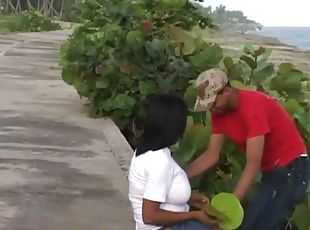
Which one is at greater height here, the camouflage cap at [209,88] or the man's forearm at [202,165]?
the camouflage cap at [209,88]

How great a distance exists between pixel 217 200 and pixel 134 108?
222 inches

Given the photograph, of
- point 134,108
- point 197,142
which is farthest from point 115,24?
point 197,142

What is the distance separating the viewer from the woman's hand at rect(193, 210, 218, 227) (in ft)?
13.0

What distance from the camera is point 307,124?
554 centimetres

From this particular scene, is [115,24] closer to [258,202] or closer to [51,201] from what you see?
[51,201]

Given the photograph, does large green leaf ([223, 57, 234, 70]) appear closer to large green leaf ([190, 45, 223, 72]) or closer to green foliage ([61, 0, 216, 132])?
large green leaf ([190, 45, 223, 72])

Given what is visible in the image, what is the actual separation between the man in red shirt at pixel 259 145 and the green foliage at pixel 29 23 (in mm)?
32960

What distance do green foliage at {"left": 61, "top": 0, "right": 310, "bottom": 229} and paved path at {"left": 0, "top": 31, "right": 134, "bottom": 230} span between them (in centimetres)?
44

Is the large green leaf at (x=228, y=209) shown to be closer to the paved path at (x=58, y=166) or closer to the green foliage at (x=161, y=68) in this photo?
the green foliage at (x=161, y=68)

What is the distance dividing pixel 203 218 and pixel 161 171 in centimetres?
37

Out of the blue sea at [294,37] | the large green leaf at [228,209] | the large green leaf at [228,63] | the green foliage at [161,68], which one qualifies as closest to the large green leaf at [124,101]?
the green foliage at [161,68]

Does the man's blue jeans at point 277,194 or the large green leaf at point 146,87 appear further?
the large green leaf at point 146,87

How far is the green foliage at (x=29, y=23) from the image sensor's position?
38094mm

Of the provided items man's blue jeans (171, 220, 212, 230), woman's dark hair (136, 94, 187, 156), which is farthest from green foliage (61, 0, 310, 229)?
woman's dark hair (136, 94, 187, 156)
